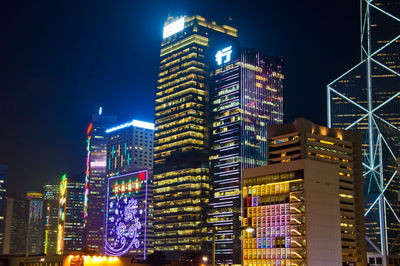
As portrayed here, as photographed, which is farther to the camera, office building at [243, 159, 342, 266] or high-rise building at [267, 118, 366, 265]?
high-rise building at [267, 118, 366, 265]

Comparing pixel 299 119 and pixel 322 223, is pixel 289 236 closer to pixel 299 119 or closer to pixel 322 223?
pixel 322 223

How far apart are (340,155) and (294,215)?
4752 centimetres

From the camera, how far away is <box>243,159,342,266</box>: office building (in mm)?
152250

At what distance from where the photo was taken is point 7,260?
12875 centimetres

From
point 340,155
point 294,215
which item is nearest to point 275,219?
point 294,215

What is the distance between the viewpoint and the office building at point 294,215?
152250 millimetres

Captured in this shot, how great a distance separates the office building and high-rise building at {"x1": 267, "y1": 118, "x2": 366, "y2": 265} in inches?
900

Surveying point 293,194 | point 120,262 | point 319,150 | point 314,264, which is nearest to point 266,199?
point 293,194

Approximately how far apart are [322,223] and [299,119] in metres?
44.6

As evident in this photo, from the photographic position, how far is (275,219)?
520 ft

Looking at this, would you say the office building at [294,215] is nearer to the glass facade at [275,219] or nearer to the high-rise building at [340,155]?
the glass facade at [275,219]

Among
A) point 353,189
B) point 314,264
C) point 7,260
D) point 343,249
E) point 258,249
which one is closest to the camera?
point 7,260

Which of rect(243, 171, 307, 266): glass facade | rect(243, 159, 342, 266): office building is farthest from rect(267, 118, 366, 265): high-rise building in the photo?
rect(243, 171, 307, 266): glass facade

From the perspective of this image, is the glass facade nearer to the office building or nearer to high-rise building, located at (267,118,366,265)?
the office building
